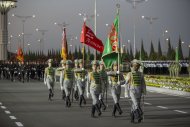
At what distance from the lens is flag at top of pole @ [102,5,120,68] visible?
2454 cm

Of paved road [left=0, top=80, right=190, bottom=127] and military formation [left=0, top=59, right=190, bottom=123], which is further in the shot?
military formation [left=0, top=59, right=190, bottom=123]

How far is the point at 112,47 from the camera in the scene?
2544 centimetres

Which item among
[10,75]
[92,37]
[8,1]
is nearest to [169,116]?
[92,37]

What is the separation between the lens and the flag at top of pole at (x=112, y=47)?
24.5 m

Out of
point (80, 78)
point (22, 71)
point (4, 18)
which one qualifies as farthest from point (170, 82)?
point (4, 18)

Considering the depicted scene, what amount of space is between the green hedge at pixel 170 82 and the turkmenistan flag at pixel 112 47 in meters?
8.31

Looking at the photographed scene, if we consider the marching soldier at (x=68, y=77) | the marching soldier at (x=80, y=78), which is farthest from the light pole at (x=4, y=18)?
the marching soldier at (x=68, y=77)

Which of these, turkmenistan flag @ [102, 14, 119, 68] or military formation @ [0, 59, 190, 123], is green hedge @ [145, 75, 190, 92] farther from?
turkmenistan flag @ [102, 14, 119, 68]

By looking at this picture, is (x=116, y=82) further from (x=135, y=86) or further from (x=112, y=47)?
(x=112, y=47)

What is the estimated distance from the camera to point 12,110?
2298cm

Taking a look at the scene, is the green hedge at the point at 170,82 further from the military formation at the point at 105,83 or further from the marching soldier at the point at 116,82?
the marching soldier at the point at 116,82

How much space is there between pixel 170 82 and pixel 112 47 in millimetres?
11728

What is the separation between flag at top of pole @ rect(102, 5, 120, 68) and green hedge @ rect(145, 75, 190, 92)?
831cm

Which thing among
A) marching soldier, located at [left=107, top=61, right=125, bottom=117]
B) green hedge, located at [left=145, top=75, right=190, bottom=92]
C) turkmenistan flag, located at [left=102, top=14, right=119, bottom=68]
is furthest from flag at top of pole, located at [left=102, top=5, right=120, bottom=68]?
green hedge, located at [left=145, top=75, right=190, bottom=92]
